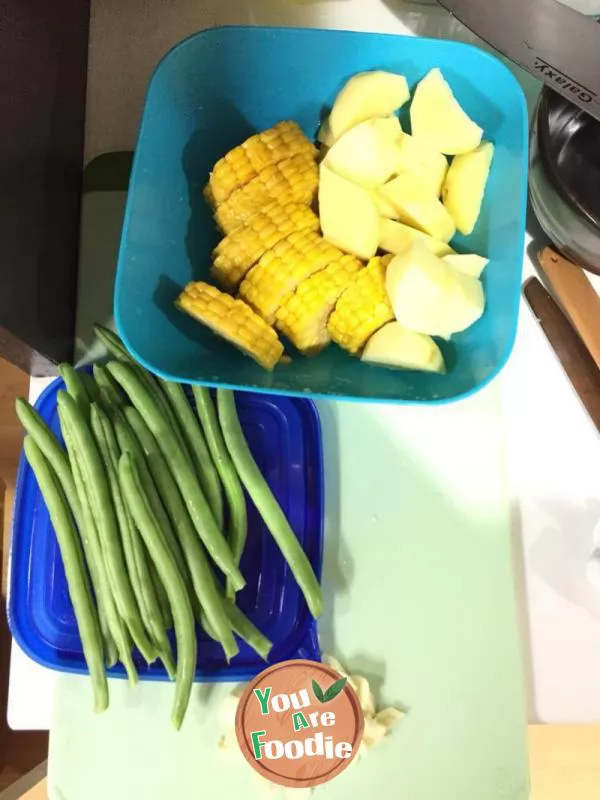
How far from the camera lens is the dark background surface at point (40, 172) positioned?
2.19ft

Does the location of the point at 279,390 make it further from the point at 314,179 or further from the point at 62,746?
the point at 62,746

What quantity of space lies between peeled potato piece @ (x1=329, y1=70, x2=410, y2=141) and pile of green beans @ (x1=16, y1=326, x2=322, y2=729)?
0.33m

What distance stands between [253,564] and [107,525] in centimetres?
18

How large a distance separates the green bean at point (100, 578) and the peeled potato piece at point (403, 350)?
0.34 m

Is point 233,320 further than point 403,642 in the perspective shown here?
No

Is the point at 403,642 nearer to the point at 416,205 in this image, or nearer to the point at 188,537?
the point at 188,537

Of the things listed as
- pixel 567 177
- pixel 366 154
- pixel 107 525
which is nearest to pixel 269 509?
pixel 107 525

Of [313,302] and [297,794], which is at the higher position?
[313,302]

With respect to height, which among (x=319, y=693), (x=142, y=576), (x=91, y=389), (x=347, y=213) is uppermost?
(x=347, y=213)

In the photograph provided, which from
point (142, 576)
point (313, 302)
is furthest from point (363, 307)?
point (142, 576)

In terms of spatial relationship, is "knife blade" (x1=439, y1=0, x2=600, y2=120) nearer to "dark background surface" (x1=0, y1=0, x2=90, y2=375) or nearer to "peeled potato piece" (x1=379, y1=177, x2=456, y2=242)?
"peeled potato piece" (x1=379, y1=177, x2=456, y2=242)

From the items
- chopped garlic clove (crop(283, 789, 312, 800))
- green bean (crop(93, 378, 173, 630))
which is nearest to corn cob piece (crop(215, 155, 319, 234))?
green bean (crop(93, 378, 173, 630))

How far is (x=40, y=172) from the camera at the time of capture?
75cm

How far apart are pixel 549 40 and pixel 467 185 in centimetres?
17
